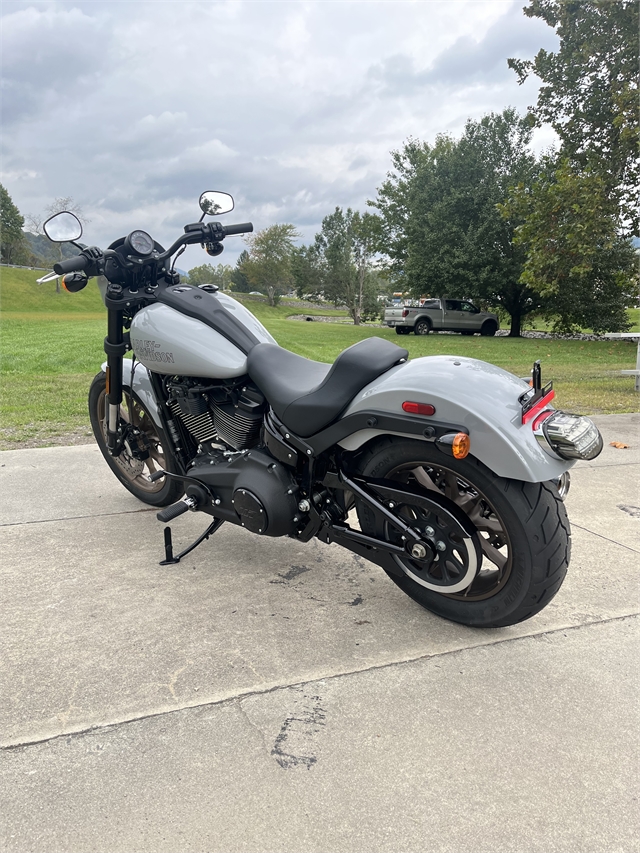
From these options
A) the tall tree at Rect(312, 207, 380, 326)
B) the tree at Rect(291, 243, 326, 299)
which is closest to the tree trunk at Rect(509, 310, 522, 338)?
the tall tree at Rect(312, 207, 380, 326)

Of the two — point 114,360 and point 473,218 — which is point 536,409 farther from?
point 473,218

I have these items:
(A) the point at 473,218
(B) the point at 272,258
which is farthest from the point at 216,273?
(A) the point at 473,218

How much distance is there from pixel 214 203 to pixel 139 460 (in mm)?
1517

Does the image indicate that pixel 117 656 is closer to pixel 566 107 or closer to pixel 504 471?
pixel 504 471

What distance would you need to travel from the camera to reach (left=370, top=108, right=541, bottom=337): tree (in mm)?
28344

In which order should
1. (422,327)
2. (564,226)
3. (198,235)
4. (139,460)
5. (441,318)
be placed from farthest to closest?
(441,318), (422,327), (564,226), (139,460), (198,235)

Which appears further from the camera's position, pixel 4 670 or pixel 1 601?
pixel 1 601

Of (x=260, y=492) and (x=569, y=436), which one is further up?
(x=569, y=436)

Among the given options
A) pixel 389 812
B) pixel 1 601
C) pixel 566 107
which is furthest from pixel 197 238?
pixel 566 107

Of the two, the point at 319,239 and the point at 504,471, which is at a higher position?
the point at 319,239

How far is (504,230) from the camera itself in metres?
28.5

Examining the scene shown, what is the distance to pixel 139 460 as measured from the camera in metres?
3.72

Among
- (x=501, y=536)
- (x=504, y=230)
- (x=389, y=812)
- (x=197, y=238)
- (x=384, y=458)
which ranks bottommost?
(x=389, y=812)

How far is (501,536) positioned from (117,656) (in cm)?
147
